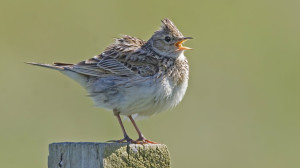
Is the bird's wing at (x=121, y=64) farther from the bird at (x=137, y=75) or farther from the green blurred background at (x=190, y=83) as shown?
the green blurred background at (x=190, y=83)

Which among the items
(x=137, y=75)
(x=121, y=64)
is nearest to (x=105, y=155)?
(x=137, y=75)

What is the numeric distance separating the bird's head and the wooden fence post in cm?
322

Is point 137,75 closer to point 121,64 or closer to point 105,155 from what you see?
point 121,64

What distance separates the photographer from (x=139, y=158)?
5305mm

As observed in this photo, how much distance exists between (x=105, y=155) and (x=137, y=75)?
303 centimetres

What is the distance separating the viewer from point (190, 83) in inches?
572

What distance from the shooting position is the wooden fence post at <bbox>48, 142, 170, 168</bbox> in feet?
16.4

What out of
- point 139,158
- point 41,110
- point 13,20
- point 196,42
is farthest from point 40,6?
point 139,158

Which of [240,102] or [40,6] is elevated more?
[40,6]

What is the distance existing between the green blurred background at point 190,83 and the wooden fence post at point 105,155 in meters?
5.61

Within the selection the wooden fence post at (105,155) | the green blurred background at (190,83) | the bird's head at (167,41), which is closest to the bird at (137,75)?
the bird's head at (167,41)

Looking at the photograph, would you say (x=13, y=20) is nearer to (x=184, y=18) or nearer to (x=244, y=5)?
(x=184, y=18)

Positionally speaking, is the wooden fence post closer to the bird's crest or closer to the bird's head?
the bird's head

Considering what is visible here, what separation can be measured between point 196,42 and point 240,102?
2473 mm
